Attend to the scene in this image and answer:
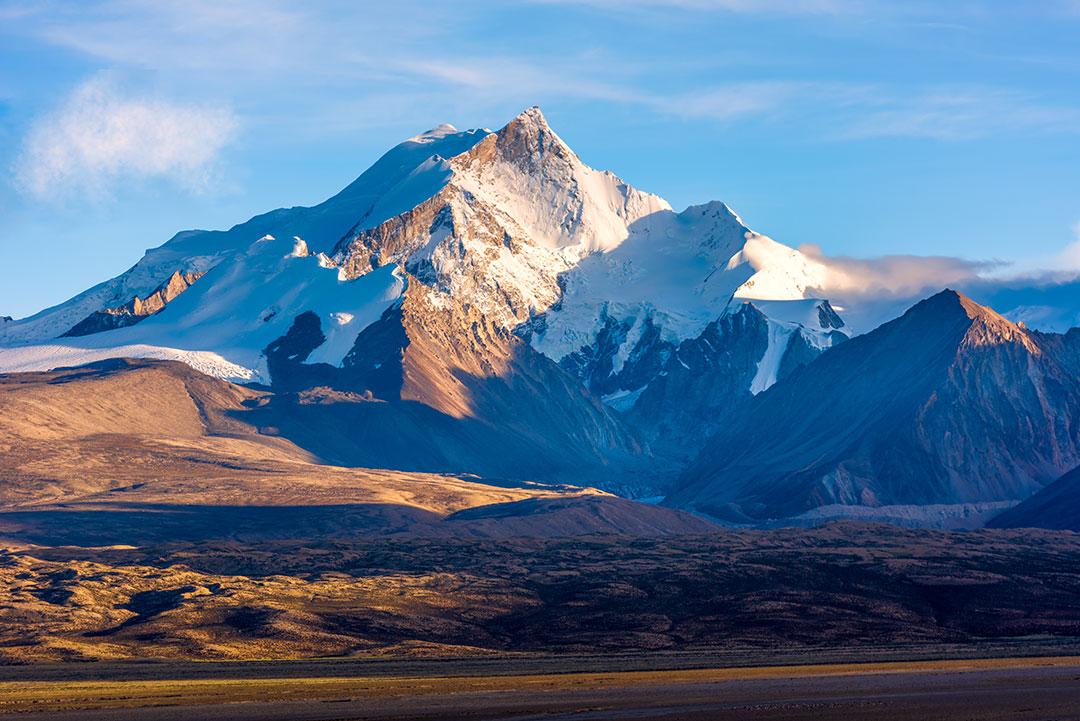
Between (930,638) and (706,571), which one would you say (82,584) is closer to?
(706,571)

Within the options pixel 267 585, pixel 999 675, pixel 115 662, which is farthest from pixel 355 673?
pixel 267 585

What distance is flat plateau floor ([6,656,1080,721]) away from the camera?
8319 cm

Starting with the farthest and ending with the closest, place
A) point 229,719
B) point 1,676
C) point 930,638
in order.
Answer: point 930,638
point 1,676
point 229,719

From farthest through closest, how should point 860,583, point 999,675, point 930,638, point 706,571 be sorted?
point 706,571 → point 860,583 → point 930,638 → point 999,675

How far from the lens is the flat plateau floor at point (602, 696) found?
83.2 m

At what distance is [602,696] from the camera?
9212 centimetres

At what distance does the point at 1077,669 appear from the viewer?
10256 centimetres

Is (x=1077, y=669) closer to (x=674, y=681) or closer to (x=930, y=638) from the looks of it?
(x=674, y=681)

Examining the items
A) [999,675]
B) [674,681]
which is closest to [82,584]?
[674,681]

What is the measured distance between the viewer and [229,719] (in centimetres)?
8275

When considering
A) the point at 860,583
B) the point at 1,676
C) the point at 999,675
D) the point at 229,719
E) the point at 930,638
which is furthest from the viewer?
the point at 860,583

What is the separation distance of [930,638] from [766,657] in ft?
88.8

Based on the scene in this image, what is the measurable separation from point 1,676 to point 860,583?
310ft

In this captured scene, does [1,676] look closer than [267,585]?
Result: Yes
